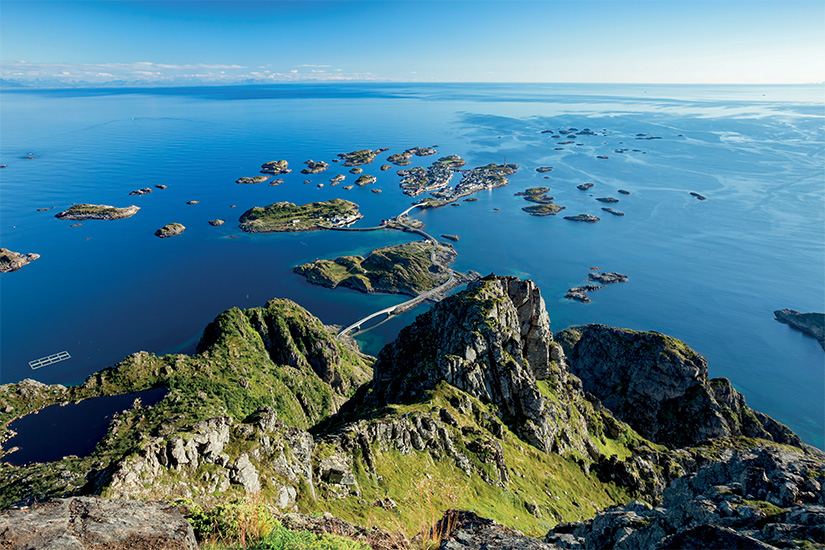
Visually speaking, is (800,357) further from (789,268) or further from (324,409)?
(324,409)

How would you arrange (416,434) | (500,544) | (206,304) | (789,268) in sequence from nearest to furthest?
1. (500,544)
2. (416,434)
3. (206,304)
4. (789,268)

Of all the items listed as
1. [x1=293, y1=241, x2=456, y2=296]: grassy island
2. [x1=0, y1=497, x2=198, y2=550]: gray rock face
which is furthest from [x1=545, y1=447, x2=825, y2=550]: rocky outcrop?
[x1=293, y1=241, x2=456, y2=296]: grassy island

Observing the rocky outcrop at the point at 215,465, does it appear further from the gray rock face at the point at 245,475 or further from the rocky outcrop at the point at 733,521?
the rocky outcrop at the point at 733,521

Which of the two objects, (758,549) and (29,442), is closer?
(758,549)

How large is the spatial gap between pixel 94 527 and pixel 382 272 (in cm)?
15693

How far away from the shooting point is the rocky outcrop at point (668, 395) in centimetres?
7725

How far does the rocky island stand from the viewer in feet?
555

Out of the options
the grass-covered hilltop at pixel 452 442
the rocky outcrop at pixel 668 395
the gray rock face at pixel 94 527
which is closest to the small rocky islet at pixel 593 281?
the grass-covered hilltop at pixel 452 442

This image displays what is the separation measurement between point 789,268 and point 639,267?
63.5 meters

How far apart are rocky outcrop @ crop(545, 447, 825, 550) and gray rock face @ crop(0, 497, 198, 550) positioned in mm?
20702

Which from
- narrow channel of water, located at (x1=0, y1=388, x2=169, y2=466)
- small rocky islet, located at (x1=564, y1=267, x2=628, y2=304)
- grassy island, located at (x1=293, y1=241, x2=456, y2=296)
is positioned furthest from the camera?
grassy island, located at (x1=293, y1=241, x2=456, y2=296)

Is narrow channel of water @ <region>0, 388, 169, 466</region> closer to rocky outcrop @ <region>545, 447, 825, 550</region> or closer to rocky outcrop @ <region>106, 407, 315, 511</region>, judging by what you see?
rocky outcrop @ <region>106, 407, 315, 511</region>

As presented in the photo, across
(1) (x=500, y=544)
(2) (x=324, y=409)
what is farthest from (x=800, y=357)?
(1) (x=500, y=544)

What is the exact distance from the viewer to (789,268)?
171375mm
